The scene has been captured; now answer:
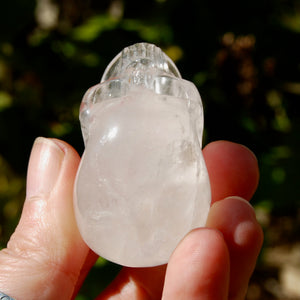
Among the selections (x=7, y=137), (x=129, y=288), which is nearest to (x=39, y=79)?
(x=7, y=137)

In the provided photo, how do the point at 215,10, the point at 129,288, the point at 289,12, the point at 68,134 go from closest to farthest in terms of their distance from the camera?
1. the point at 129,288
2. the point at 68,134
3. the point at 215,10
4. the point at 289,12

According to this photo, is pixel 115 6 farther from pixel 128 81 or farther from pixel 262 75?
pixel 128 81

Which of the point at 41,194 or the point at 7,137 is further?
the point at 7,137

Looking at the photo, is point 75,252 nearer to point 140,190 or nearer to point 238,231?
point 140,190

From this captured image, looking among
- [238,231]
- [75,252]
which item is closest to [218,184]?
[238,231]

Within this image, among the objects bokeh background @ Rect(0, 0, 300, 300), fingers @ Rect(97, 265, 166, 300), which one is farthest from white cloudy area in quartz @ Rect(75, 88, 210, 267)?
bokeh background @ Rect(0, 0, 300, 300)

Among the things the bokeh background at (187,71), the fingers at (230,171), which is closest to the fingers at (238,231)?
the fingers at (230,171)

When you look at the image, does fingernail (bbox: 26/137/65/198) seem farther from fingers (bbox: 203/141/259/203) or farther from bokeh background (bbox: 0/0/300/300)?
bokeh background (bbox: 0/0/300/300)
